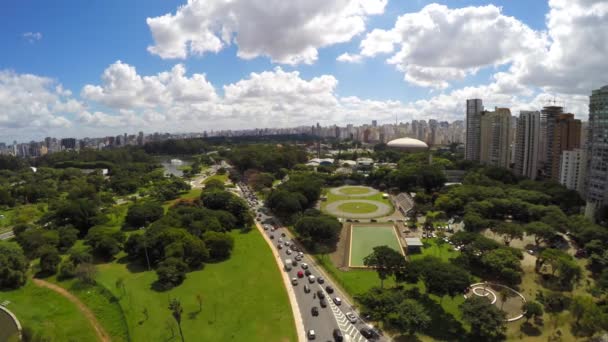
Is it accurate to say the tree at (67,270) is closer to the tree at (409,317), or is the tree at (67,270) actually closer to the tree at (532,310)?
the tree at (409,317)

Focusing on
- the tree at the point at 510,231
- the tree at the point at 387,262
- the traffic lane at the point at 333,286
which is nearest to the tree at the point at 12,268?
the traffic lane at the point at 333,286

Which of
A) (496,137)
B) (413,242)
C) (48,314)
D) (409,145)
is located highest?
(496,137)

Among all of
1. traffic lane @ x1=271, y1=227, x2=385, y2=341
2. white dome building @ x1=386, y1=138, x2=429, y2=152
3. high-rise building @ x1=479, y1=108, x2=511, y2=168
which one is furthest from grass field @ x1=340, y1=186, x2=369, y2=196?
white dome building @ x1=386, y1=138, x2=429, y2=152

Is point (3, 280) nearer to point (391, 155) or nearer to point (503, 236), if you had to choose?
point (503, 236)

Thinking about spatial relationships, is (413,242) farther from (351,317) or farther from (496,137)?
(496,137)

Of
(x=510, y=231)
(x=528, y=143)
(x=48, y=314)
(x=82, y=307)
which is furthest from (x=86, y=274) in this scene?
(x=528, y=143)

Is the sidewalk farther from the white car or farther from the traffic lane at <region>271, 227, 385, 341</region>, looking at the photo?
the white car

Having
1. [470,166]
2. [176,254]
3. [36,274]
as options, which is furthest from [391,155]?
[36,274]
